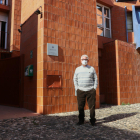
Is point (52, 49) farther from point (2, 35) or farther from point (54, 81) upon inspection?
point (2, 35)

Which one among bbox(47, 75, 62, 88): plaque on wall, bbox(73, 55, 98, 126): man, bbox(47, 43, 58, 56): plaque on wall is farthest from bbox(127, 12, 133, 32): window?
bbox(73, 55, 98, 126): man

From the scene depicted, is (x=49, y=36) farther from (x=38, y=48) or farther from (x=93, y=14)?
(x=93, y=14)

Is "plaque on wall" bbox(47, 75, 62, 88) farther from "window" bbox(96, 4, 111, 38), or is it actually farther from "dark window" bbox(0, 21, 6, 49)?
"dark window" bbox(0, 21, 6, 49)

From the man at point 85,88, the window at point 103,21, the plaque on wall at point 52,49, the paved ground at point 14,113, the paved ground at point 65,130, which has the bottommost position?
the paved ground at point 65,130

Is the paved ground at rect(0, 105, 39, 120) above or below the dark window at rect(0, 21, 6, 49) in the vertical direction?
below

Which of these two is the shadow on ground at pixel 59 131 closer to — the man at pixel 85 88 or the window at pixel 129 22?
the man at pixel 85 88


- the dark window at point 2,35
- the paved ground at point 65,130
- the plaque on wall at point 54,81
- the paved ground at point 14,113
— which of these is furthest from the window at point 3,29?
the paved ground at point 65,130

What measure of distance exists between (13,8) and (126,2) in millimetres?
7509

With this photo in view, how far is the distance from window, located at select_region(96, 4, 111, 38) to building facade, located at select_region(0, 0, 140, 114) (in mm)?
63

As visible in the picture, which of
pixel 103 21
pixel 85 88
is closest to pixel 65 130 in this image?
pixel 85 88

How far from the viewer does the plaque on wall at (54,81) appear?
19.8 feet

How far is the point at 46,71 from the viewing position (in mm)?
5984

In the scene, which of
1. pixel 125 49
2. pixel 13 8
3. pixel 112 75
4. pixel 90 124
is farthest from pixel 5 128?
pixel 13 8

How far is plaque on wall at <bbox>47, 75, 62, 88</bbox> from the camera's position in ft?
19.8
